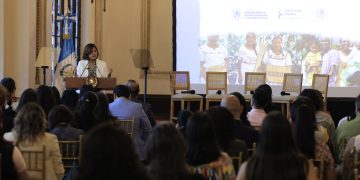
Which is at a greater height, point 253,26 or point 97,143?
point 253,26

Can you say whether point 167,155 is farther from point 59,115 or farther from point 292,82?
point 292,82

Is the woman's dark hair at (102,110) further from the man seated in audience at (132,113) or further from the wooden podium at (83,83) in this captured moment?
the wooden podium at (83,83)

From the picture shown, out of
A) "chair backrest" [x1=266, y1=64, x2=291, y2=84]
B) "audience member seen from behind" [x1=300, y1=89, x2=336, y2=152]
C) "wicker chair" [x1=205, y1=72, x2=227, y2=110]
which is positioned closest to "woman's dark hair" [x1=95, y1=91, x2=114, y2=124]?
"audience member seen from behind" [x1=300, y1=89, x2=336, y2=152]

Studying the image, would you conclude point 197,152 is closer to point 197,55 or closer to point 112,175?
point 112,175

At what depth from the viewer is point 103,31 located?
1321 centimetres

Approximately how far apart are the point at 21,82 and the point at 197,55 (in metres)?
3.83

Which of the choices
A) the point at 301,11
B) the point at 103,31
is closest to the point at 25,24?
the point at 103,31

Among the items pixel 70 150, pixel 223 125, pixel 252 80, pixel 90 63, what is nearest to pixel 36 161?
pixel 70 150

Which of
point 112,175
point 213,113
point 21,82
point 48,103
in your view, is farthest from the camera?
point 21,82

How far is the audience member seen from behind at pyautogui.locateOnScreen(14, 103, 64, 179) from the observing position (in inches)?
166

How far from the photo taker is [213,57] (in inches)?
508

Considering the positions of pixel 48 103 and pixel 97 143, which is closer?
pixel 97 143

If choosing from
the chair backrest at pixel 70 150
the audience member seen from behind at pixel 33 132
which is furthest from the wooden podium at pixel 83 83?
the audience member seen from behind at pixel 33 132

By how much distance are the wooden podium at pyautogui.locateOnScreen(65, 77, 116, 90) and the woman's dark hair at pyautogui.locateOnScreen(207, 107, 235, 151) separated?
16.1ft
